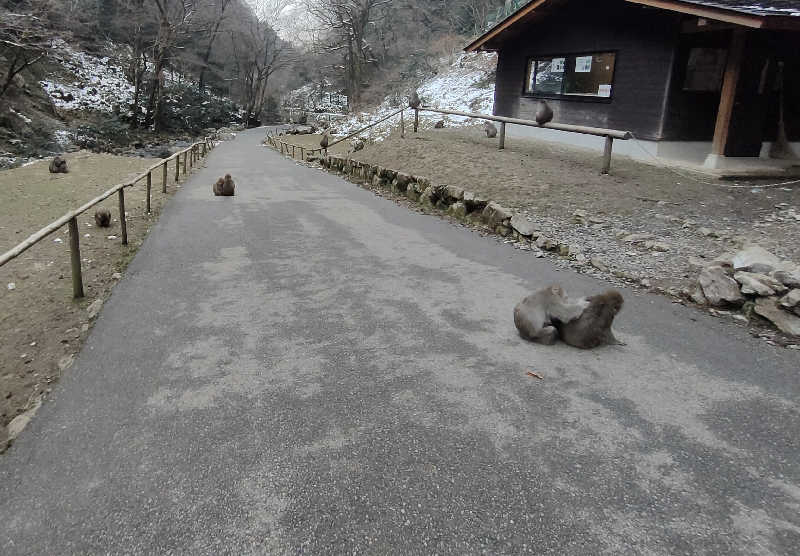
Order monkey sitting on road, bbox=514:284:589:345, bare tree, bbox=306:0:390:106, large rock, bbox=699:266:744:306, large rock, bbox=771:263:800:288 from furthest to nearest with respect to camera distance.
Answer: bare tree, bbox=306:0:390:106 < large rock, bbox=699:266:744:306 < large rock, bbox=771:263:800:288 < monkey sitting on road, bbox=514:284:589:345

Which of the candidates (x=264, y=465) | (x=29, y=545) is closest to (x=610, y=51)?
(x=264, y=465)

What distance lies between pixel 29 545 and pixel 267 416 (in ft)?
4.58

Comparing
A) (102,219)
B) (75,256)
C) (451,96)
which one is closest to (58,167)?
(102,219)

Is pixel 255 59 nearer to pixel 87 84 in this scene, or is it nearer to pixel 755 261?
pixel 87 84

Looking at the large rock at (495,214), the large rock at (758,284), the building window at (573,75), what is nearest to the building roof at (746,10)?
the building window at (573,75)

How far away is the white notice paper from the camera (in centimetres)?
1455

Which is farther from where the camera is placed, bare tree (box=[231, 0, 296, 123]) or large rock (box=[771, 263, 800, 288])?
bare tree (box=[231, 0, 296, 123])

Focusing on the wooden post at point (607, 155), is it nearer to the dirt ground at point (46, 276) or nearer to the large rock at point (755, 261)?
the large rock at point (755, 261)

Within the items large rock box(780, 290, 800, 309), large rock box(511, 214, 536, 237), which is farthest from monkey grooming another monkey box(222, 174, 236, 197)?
large rock box(780, 290, 800, 309)

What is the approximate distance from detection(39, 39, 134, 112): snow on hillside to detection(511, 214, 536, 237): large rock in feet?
110

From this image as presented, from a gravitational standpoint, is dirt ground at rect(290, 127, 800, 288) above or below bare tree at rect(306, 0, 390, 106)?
below

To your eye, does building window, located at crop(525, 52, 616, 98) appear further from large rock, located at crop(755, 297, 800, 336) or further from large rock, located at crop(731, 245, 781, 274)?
large rock, located at crop(755, 297, 800, 336)

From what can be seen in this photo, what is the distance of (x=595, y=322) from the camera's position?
4547mm

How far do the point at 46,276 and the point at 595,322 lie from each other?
7127mm
